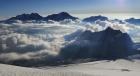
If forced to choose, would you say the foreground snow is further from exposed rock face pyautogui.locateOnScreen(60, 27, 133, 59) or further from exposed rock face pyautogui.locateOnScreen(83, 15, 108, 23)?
exposed rock face pyautogui.locateOnScreen(83, 15, 108, 23)

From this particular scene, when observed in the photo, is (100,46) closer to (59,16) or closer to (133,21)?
(133,21)

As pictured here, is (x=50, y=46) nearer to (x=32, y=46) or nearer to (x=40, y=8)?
(x=32, y=46)

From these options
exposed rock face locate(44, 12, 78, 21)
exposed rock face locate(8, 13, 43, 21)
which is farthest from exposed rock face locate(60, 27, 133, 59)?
exposed rock face locate(8, 13, 43, 21)

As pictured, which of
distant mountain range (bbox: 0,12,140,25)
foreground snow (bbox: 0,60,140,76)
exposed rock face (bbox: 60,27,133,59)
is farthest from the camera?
exposed rock face (bbox: 60,27,133,59)

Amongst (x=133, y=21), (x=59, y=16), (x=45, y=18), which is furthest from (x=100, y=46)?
(x=45, y=18)

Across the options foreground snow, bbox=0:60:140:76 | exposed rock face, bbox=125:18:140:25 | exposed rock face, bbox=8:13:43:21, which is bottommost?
foreground snow, bbox=0:60:140:76

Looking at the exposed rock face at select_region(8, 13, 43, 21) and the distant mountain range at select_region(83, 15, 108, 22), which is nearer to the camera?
the exposed rock face at select_region(8, 13, 43, 21)

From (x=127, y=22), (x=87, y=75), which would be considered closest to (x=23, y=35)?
(x=87, y=75)
